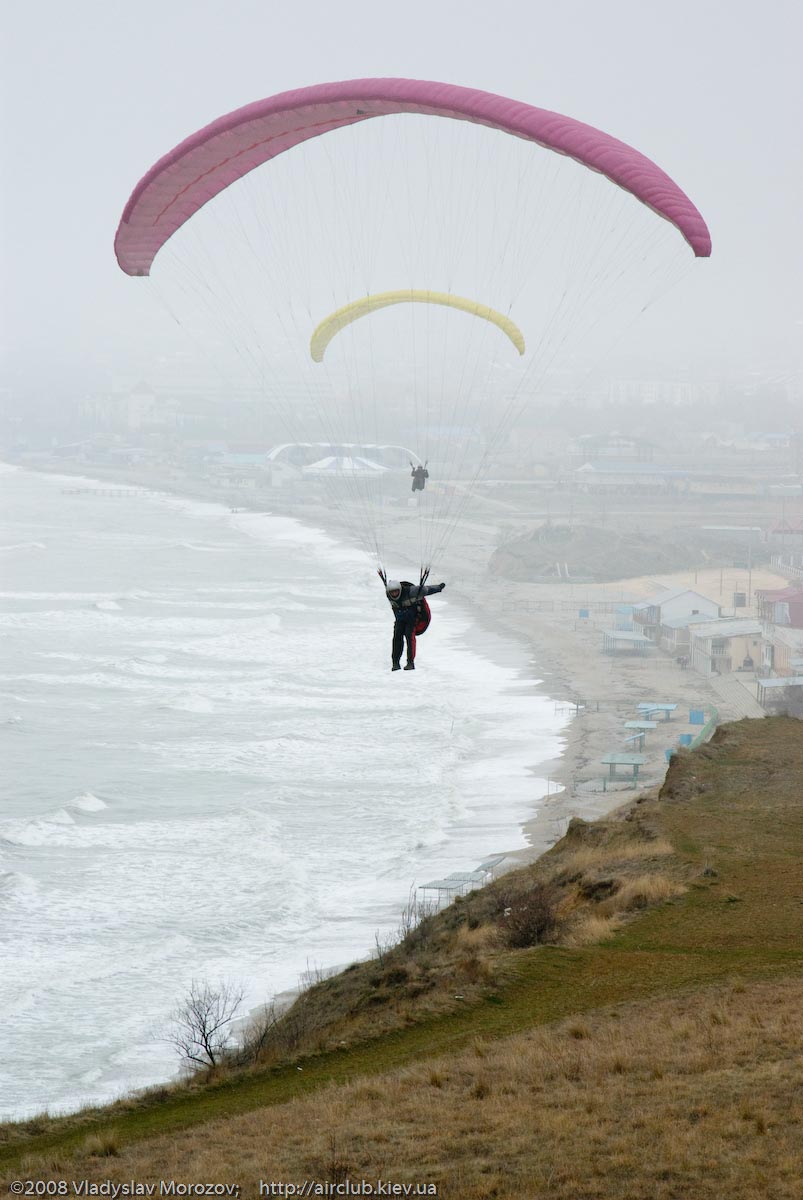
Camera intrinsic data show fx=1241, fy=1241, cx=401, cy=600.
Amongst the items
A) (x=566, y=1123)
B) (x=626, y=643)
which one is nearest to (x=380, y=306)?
(x=566, y=1123)

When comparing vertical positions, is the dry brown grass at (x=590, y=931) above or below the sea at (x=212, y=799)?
below

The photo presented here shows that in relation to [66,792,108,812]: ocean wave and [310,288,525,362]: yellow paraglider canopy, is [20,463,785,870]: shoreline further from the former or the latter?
[310,288,525,362]: yellow paraglider canopy

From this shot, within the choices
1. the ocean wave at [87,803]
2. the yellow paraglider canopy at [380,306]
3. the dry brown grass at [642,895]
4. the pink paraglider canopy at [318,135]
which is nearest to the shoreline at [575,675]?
the dry brown grass at [642,895]

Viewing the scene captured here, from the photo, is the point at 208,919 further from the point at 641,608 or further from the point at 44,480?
the point at 44,480

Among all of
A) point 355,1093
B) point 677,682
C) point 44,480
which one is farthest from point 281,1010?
point 44,480

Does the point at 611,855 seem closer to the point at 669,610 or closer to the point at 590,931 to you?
the point at 590,931

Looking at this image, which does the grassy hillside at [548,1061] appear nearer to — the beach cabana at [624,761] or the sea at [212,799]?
the sea at [212,799]
